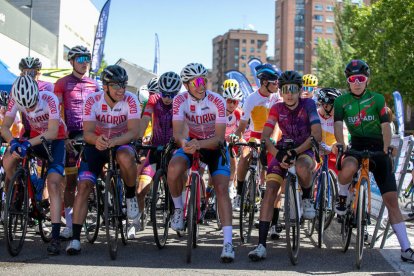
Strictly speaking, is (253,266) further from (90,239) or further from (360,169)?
(90,239)

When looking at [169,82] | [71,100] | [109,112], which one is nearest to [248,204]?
[169,82]

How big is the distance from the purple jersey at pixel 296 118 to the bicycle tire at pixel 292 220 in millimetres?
798

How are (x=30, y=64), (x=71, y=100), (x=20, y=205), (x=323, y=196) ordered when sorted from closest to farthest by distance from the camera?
(x=20, y=205), (x=323, y=196), (x=71, y=100), (x=30, y=64)

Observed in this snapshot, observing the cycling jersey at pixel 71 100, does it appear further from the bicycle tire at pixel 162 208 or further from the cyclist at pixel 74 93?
the bicycle tire at pixel 162 208

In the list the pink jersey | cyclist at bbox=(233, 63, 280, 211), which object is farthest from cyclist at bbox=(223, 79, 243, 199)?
cyclist at bbox=(233, 63, 280, 211)

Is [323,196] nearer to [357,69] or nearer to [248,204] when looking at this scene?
[248,204]

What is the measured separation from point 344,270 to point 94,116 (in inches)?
126

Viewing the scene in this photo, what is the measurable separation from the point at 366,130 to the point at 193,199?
205 cm

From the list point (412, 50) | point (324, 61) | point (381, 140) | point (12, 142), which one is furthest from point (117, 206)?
point (324, 61)

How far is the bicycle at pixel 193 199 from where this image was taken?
6.62 m

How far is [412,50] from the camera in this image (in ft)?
119

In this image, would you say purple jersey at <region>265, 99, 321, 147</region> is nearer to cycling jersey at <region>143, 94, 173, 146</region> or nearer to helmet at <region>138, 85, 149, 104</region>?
cycling jersey at <region>143, 94, 173, 146</region>

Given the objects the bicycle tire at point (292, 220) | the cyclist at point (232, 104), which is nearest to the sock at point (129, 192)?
the bicycle tire at point (292, 220)

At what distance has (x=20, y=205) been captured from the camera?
7020 millimetres
